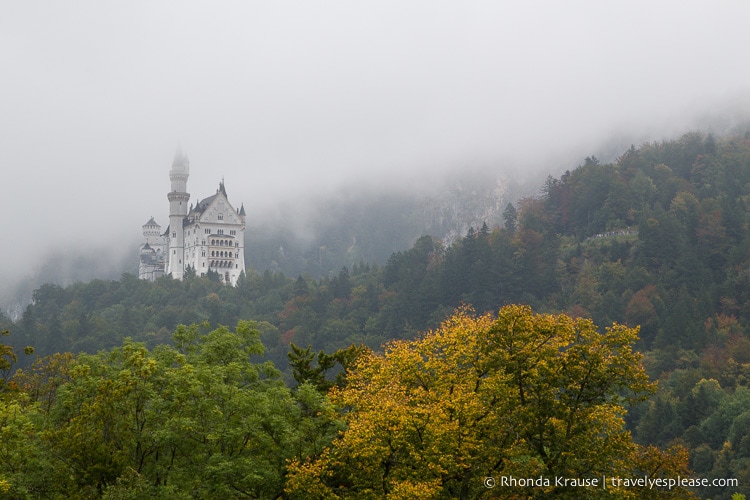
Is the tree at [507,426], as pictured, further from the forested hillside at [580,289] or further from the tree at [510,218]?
the tree at [510,218]

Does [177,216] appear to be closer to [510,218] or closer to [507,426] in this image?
[510,218]

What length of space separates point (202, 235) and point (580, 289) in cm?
7381

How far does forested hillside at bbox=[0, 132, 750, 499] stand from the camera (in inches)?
4102

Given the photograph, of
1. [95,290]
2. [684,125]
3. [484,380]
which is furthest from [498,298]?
[484,380]

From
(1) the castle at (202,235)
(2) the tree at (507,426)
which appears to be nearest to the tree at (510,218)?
(1) the castle at (202,235)

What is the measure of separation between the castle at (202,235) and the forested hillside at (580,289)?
5.68 meters

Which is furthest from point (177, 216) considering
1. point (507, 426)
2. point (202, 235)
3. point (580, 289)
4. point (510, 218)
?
point (507, 426)

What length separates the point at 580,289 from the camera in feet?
425

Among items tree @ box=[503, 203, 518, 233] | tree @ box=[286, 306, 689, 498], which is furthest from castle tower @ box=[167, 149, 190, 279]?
→ tree @ box=[286, 306, 689, 498]

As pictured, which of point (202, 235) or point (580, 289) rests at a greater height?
point (202, 235)

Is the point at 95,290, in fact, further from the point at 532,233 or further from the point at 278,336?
the point at 532,233

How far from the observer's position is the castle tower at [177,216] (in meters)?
178

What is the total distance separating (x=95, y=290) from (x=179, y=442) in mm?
158085

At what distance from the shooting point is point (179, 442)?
3597cm
